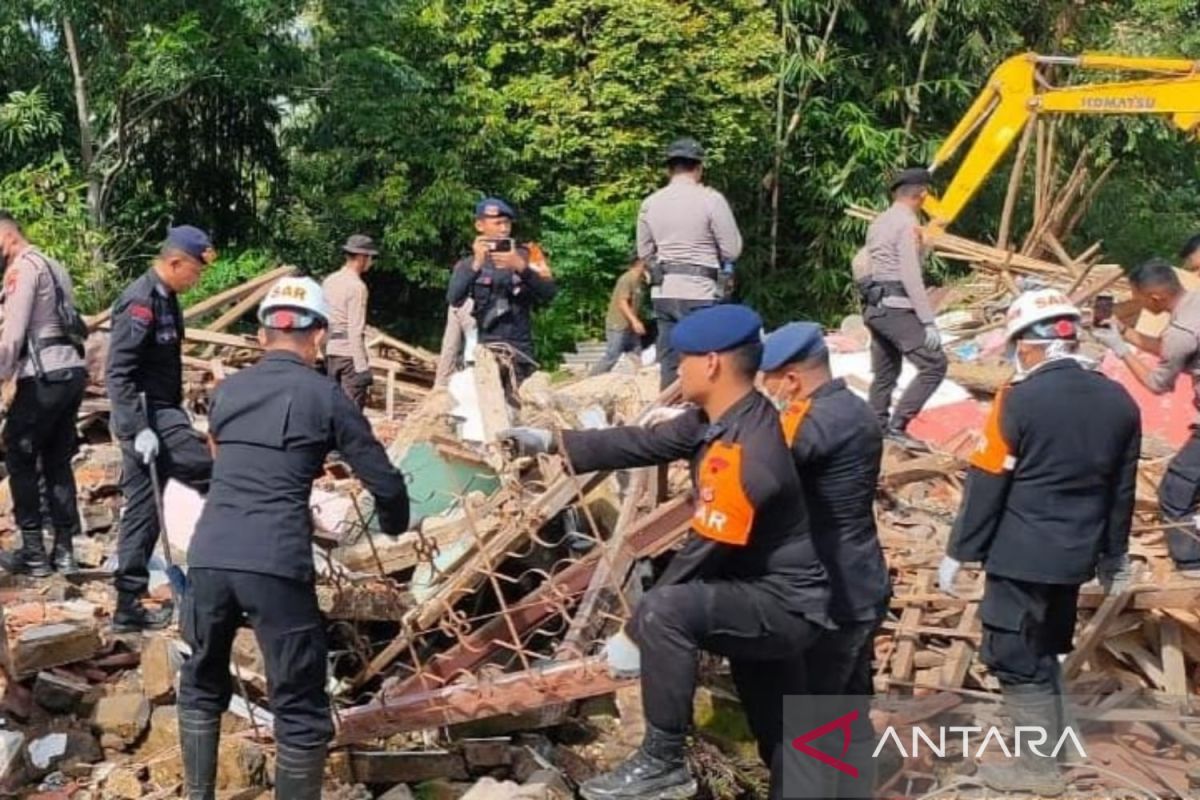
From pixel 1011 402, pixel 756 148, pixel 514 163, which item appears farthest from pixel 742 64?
pixel 1011 402

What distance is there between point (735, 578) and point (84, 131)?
1166 centimetres

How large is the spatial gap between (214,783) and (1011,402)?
2803 mm

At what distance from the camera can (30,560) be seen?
6.34 meters

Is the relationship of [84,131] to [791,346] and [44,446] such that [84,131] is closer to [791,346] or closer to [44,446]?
[44,446]

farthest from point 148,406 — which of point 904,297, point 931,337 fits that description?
point 931,337

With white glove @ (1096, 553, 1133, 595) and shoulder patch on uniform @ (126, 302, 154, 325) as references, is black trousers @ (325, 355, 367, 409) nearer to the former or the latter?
shoulder patch on uniform @ (126, 302, 154, 325)

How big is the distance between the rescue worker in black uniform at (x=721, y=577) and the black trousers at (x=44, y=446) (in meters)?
3.53

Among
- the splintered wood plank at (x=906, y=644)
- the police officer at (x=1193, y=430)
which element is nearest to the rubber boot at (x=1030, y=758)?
the splintered wood plank at (x=906, y=644)

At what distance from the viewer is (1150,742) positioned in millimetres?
4793

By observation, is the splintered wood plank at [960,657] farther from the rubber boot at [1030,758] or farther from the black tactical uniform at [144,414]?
the black tactical uniform at [144,414]

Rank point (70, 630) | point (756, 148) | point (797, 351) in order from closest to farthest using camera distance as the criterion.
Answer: point (797, 351)
point (70, 630)
point (756, 148)

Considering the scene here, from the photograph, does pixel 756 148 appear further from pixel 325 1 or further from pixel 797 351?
pixel 797 351

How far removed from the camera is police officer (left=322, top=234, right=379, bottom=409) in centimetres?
853

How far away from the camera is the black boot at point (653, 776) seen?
3.68 meters
